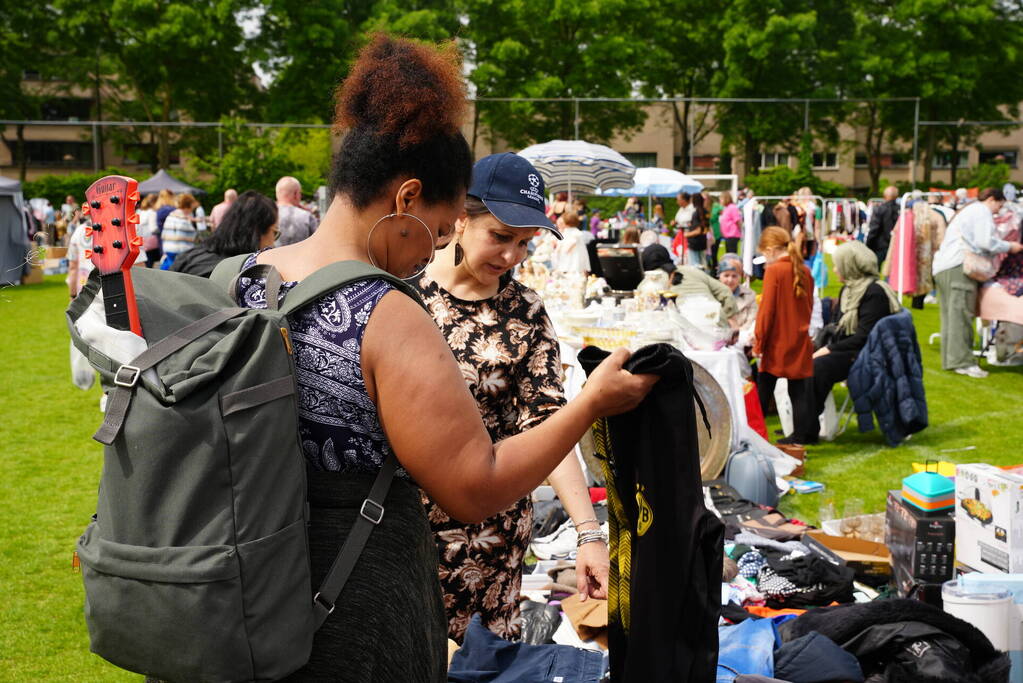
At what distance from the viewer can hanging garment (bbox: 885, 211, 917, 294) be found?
1374 cm

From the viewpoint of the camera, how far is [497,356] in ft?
7.95

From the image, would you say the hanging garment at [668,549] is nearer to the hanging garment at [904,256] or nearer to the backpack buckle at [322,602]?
the backpack buckle at [322,602]

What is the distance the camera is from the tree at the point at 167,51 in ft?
113

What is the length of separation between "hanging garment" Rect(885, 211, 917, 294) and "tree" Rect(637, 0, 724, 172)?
80.1ft

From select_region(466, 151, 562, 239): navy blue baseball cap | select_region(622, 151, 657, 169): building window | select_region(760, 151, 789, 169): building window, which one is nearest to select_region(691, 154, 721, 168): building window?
select_region(622, 151, 657, 169): building window

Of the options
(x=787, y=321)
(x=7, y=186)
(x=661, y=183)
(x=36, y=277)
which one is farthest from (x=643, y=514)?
(x=36, y=277)

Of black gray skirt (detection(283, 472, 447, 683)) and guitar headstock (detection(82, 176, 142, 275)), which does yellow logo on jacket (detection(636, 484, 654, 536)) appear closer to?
black gray skirt (detection(283, 472, 447, 683))

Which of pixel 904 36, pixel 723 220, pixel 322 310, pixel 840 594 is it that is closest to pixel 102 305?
pixel 322 310

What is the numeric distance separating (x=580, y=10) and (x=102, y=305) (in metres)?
37.7

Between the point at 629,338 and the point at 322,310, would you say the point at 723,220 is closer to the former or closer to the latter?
the point at 629,338

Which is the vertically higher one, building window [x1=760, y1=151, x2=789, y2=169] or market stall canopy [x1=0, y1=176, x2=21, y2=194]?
building window [x1=760, y1=151, x2=789, y2=169]

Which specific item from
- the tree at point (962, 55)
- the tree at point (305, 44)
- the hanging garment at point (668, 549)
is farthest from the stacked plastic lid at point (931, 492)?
the tree at point (962, 55)

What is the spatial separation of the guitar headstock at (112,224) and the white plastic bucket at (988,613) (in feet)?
9.94

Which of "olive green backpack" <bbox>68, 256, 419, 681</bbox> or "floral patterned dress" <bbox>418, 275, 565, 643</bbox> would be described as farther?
"floral patterned dress" <bbox>418, 275, 565, 643</bbox>
